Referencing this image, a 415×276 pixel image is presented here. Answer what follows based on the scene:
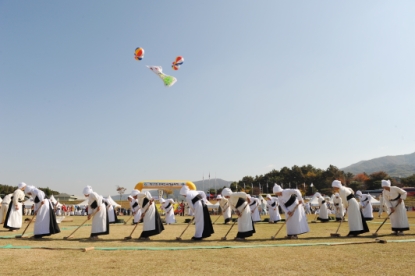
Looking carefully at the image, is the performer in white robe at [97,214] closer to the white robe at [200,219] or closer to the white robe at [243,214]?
the white robe at [200,219]

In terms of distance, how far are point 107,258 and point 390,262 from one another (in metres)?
6.30

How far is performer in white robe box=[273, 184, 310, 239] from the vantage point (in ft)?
37.6

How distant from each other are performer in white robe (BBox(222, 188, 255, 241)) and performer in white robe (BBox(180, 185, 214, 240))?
1035mm

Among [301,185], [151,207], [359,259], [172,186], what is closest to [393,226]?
[359,259]

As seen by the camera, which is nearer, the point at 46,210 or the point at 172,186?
the point at 46,210

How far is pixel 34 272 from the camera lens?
5949mm

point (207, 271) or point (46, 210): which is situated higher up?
point (46, 210)

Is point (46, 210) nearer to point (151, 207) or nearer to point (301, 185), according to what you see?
point (151, 207)

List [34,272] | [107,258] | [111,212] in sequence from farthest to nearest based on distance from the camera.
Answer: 1. [111,212]
2. [107,258]
3. [34,272]

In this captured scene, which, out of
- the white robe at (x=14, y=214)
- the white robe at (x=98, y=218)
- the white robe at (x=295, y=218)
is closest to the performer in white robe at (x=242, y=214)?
the white robe at (x=295, y=218)

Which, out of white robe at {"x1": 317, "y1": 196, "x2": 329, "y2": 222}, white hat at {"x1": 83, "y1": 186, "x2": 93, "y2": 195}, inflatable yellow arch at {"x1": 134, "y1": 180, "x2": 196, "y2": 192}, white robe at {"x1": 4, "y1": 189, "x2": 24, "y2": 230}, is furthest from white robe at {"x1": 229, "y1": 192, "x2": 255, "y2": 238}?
inflatable yellow arch at {"x1": 134, "y1": 180, "x2": 196, "y2": 192}

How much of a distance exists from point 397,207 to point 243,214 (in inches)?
245

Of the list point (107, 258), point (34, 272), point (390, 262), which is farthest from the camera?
point (107, 258)

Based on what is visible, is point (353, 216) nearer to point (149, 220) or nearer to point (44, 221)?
point (149, 220)
